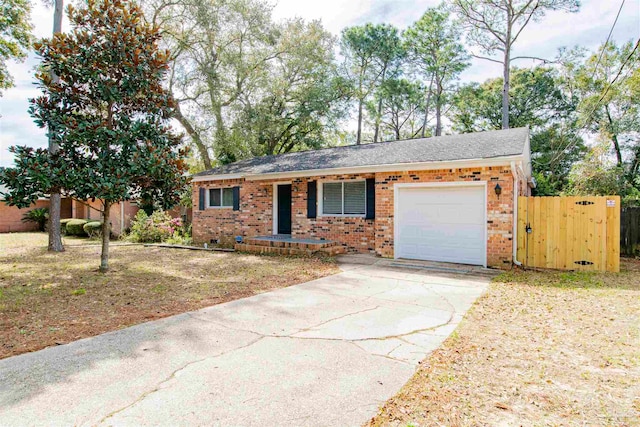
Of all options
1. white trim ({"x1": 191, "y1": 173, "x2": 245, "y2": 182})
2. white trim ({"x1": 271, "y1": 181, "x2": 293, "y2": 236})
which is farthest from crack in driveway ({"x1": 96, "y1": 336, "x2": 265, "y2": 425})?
white trim ({"x1": 191, "y1": 173, "x2": 245, "y2": 182})

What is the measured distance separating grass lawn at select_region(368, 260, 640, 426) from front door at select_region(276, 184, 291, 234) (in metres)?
8.16

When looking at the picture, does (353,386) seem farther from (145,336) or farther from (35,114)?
(35,114)

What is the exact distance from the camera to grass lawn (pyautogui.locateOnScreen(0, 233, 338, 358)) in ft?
14.6

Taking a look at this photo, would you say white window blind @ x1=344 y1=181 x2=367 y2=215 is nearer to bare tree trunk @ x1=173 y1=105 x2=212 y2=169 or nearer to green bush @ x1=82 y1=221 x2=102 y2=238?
bare tree trunk @ x1=173 y1=105 x2=212 y2=169

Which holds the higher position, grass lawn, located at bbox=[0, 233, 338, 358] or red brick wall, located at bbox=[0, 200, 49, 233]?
red brick wall, located at bbox=[0, 200, 49, 233]

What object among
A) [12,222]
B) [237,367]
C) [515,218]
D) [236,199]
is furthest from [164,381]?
[12,222]

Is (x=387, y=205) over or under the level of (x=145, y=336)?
over

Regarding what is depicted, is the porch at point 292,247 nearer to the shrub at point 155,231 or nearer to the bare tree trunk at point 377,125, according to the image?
the shrub at point 155,231

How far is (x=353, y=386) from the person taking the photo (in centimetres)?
292

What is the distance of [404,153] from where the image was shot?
10.8 meters

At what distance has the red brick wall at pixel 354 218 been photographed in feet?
27.7

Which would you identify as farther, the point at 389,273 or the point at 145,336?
the point at 389,273

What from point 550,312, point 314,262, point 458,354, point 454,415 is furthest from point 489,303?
point 314,262

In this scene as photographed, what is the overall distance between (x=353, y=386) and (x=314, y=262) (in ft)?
20.8
